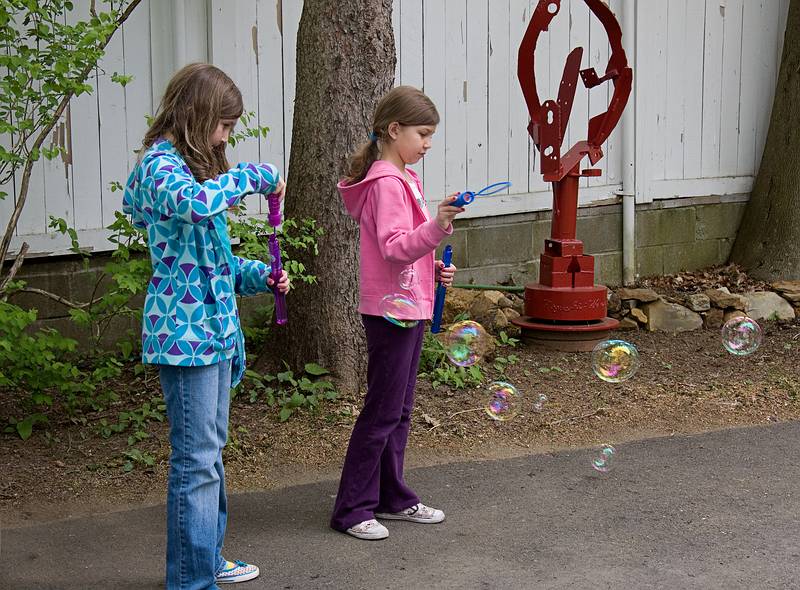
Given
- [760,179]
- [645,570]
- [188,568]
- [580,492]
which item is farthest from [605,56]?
[188,568]

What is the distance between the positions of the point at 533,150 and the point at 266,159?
7.48 ft

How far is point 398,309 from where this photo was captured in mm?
4320

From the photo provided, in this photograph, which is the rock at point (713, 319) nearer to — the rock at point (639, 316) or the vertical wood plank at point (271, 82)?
the rock at point (639, 316)

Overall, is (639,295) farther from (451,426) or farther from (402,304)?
(402,304)

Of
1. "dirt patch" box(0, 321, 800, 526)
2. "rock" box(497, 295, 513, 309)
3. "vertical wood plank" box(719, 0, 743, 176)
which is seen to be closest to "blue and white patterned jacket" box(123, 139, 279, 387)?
"dirt patch" box(0, 321, 800, 526)

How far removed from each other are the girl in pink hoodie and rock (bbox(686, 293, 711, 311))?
4340mm

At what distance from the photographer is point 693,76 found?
9.71 metres

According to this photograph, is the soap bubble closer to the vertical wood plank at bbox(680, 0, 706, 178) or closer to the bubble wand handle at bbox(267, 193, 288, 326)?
the bubble wand handle at bbox(267, 193, 288, 326)

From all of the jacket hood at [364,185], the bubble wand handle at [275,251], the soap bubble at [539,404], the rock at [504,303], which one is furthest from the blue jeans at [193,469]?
the rock at [504,303]

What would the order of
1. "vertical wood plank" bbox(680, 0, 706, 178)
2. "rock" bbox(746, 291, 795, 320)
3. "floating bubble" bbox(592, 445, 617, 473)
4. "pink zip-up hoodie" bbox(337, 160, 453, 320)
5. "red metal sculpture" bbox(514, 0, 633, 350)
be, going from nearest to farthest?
1. "pink zip-up hoodie" bbox(337, 160, 453, 320)
2. "floating bubble" bbox(592, 445, 617, 473)
3. "red metal sculpture" bbox(514, 0, 633, 350)
4. "rock" bbox(746, 291, 795, 320)
5. "vertical wood plank" bbox(680, 0, 706, 178)

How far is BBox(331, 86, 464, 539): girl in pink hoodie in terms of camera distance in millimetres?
4297

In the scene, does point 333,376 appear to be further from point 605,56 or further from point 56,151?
point 605,56

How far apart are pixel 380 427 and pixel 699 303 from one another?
14.9 feet

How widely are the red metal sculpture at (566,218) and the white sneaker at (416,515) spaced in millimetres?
2859
